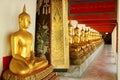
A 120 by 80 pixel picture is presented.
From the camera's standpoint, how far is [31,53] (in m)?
3.21

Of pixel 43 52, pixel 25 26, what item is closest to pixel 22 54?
pixel 25 26

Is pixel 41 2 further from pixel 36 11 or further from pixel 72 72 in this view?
pixel 72 72

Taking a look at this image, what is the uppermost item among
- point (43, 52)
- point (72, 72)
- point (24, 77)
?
point (43, 52)

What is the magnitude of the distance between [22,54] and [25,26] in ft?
1.36

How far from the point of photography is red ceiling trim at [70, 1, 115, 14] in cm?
695

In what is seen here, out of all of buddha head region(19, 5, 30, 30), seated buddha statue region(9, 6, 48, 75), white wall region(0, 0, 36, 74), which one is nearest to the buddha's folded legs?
seated buddha statue region(9, 6, 48, 75)

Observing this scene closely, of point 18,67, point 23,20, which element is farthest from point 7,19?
point 18,67

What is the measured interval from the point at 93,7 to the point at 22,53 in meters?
4.68

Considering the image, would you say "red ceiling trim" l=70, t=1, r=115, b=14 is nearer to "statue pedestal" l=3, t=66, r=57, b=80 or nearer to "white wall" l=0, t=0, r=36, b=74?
"white wall" l=0, t=0, r=36, b=74

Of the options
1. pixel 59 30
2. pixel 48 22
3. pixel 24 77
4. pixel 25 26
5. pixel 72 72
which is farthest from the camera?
pixel 72 72

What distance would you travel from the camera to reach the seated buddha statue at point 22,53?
279cm

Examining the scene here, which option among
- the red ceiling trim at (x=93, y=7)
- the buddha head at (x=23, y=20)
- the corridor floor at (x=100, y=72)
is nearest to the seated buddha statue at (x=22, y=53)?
the buddha head at (x=23, y=20)

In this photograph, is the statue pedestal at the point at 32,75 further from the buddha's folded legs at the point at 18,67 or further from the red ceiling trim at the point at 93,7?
the red ceiling trim at the point at 93,7

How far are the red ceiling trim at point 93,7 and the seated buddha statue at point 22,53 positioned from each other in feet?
14.4
